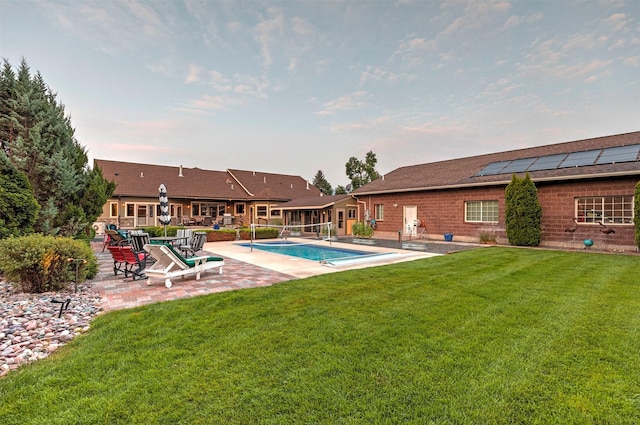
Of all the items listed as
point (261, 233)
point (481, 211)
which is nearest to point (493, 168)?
point (481, 211)

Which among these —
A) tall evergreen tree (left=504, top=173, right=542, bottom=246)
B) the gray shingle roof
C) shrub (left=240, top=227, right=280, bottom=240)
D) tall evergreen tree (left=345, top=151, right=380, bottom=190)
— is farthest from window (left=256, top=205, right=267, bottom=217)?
tall evergreen tree (left=504, top=173, right=542, bottom=246)

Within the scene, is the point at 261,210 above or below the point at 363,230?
above

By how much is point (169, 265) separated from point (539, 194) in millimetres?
15362

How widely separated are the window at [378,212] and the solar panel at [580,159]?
9.83 m

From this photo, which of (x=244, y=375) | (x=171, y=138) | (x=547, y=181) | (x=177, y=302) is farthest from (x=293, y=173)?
(x=244, y=375)

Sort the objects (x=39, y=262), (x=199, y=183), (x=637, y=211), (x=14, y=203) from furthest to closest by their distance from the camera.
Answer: (x=199, y=183) < (x=637, y=211) < (x=14, y=203) < (x=39, y=262)

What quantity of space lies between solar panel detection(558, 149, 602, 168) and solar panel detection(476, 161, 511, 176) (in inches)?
111

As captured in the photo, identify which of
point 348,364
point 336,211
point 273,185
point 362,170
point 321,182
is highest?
point 321,182

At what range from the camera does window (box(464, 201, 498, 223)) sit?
14.9m

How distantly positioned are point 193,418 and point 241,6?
572 inches

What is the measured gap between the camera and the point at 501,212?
47.6ft

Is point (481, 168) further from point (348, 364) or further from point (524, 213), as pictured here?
point (348, 364)

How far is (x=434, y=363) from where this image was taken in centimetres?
291

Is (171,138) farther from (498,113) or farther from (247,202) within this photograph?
(498,113)
